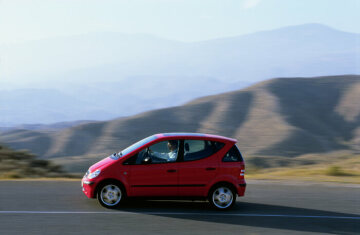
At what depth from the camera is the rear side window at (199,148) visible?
9.19 meters

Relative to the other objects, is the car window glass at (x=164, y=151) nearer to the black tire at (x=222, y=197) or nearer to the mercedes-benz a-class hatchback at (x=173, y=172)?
the mercedes-benz a-class hatchback at (x=173, y=172)

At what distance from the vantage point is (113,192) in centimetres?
912

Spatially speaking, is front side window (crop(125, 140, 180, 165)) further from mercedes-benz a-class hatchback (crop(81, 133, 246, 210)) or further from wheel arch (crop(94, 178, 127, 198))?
wheel arch (crop(94, 178, 127, 198))

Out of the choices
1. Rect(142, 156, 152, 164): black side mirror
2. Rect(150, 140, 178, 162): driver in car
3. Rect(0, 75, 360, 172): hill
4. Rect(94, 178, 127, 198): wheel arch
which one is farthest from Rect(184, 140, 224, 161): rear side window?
Rect(0, 75, 360, 172): hill

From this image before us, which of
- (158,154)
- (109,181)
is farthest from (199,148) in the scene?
(109,181)

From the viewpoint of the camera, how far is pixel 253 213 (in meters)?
9.34

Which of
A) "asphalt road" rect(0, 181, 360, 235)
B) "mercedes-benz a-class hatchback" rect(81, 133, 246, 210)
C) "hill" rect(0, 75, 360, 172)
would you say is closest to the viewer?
"asphalt road" rect(0, 181, 360, 235)

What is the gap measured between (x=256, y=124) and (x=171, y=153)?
47608 mm

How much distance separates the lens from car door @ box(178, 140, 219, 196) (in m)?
9.11

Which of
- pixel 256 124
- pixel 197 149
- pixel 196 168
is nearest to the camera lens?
pixel 196 168

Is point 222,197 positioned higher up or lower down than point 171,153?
lower down

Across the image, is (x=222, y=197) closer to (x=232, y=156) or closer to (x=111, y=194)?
(x=232, y=156)

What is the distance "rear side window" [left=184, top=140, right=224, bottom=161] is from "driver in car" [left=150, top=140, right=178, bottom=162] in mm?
192

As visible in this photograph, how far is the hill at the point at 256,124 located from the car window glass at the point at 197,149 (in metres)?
35.1
